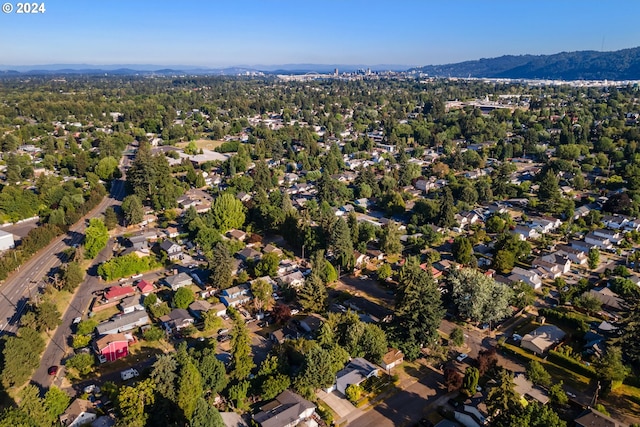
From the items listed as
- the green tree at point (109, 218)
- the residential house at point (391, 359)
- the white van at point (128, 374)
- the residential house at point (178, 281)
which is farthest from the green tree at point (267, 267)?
the green tree at point (109, 218)

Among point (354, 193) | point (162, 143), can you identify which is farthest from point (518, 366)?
point (162, 143)

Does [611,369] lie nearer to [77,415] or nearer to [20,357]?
[77,415]

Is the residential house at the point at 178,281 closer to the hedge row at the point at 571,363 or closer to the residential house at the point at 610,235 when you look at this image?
the hedge row at the point at 571,363

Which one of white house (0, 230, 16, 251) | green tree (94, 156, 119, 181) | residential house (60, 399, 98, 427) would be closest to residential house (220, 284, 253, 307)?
residential house (60, 399, 98, 427)

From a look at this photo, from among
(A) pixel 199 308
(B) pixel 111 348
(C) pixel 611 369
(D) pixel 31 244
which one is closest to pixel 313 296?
(A) pixel 199 308

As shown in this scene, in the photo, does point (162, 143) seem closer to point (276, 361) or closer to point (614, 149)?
point (276, 361)

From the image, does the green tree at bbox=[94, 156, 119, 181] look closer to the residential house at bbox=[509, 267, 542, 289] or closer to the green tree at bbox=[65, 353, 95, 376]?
the green tree at bbox=[65, 353, 95, 376]
